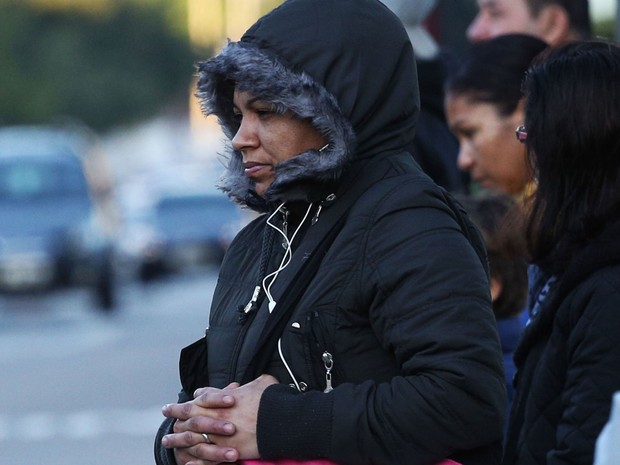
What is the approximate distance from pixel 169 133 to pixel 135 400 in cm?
6349

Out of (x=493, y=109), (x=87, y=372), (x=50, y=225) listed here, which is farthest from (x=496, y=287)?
(x=50, y=225)

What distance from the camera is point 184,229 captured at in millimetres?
24266

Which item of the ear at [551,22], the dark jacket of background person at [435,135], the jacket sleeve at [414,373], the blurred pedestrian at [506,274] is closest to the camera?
the jacket sleeve at [414,373]

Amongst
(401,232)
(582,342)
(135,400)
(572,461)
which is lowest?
(135,400)

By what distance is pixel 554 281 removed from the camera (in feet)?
10.2

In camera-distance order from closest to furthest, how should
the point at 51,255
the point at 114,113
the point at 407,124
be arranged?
the point at 407,124 < the point at 51,255 < the point at 114,113

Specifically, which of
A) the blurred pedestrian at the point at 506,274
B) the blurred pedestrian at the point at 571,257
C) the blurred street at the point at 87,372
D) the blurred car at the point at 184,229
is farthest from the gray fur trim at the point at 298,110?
the blurred car at the point at 184,229

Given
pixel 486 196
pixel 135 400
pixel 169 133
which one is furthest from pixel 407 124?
pixel 169 133

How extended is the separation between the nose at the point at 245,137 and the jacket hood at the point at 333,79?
0.26 feet

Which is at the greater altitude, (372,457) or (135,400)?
(372,457)

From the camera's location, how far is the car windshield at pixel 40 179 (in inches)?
688

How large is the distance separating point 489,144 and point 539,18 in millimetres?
797

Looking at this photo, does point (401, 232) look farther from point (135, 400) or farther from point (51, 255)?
point (51, 255)

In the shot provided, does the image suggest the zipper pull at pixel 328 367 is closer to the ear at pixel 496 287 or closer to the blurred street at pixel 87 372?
the ear at pixel 496 287
